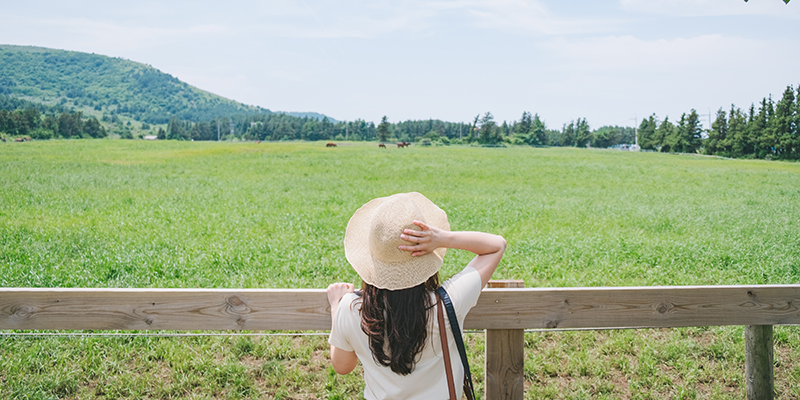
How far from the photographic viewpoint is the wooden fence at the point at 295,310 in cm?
259

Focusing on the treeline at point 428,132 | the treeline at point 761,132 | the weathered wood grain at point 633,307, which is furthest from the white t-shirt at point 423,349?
the treeline at point 428,132

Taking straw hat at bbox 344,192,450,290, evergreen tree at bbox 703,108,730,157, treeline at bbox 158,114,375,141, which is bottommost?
straw hat at bbox 344,192,450,290

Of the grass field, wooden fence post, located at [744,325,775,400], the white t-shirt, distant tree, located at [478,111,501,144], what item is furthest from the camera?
distant tree, located at [478,111,501,144]

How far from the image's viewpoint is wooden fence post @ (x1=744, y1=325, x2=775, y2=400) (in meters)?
2.98

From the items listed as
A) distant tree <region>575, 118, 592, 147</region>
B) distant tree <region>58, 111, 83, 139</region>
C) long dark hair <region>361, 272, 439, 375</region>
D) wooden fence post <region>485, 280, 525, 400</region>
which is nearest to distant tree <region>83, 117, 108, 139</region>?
distant tree <region>58, 111, 83, 139</region>

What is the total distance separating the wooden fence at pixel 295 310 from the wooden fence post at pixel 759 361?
→ 623mm

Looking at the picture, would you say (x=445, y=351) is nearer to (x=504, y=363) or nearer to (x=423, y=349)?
(x=423, y=349)

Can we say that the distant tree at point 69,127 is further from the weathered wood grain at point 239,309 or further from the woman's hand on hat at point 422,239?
the woman's hand on hat at point 422,239

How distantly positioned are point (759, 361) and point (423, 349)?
231 cm

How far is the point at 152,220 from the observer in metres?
12.0

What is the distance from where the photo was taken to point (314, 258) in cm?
848

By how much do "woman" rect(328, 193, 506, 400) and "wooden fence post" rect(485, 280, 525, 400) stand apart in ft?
1.86

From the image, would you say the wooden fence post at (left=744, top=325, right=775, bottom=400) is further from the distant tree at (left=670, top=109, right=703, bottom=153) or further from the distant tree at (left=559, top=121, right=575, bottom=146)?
the distant tree at (left=559, top=121, right=575, bottom=146)

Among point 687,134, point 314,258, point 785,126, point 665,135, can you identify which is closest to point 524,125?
point 665,135
